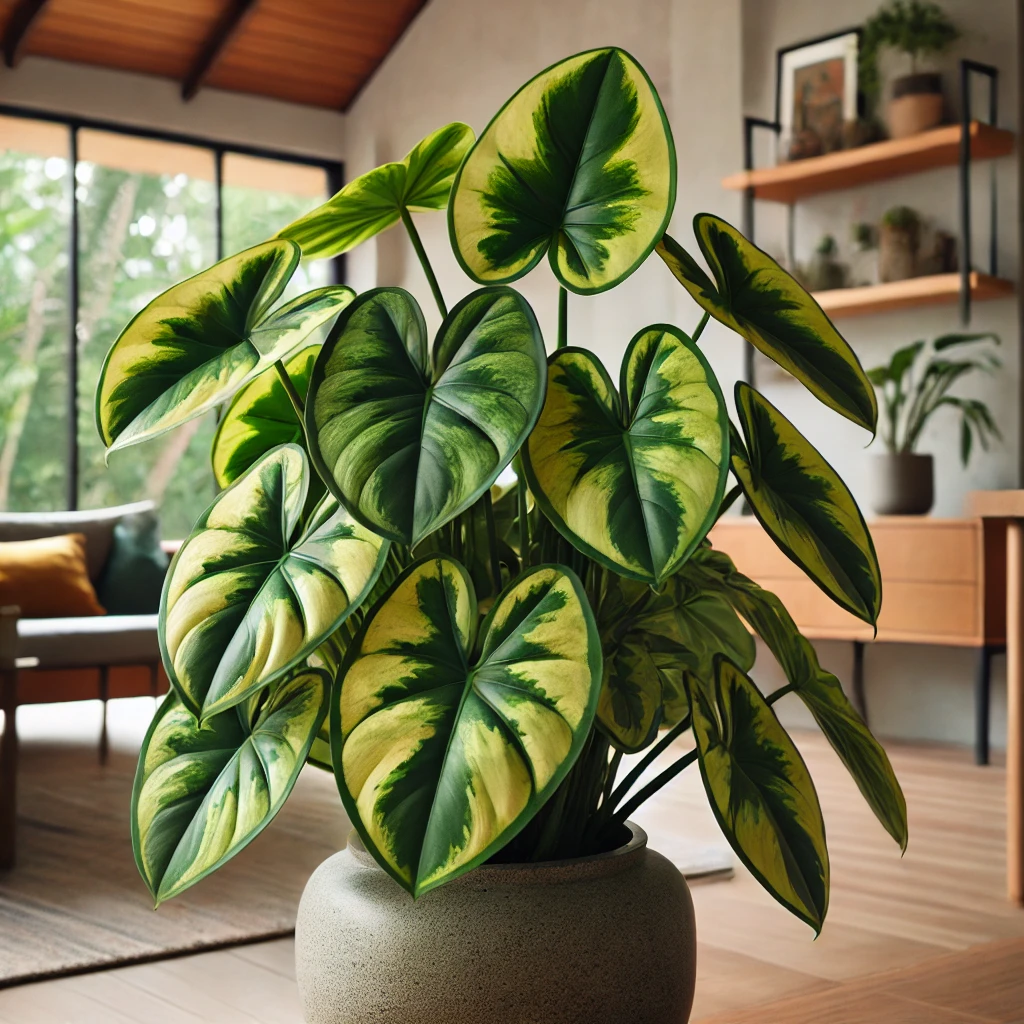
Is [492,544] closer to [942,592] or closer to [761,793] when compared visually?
[761,793]

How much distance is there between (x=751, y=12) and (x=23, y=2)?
3.54 metres

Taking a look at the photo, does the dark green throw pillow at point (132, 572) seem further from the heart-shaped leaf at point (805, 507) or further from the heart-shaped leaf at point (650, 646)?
the heart-shaped leaf at point (805, 507)

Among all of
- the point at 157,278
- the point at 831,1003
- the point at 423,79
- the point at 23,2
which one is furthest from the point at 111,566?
the point at 157,278

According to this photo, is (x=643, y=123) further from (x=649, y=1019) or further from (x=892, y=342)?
(x=892, y=342)

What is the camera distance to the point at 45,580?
5.06 m

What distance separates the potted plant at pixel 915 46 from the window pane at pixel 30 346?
9.75m

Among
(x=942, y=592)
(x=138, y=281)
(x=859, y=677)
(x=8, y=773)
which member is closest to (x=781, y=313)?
(x=8, y=773)

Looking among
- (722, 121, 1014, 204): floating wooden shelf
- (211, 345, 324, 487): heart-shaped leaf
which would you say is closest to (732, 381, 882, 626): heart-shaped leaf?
(211, 345, 324, 487): heart-shaped leaf

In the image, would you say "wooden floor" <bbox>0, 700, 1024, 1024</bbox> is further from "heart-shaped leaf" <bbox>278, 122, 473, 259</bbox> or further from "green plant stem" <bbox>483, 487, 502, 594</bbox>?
"heart-shaped leaf" <bbox>278, 122, 473, 259</bbox>

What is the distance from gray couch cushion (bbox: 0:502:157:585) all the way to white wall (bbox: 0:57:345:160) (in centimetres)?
246

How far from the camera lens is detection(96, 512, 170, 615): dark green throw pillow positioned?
17.8 ft

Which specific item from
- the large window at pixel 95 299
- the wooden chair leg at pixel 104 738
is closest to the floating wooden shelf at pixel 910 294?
the wooden chair leg at pixel 104 738

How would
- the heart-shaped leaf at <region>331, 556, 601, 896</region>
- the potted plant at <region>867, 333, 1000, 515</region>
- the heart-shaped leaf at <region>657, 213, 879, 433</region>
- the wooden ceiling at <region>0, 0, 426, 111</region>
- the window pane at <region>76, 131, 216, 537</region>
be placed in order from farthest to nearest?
the window pane at <region>76, 131, 216, 537</region> < the wooden ceiling at <region>0, 0, 426, 111</region> < the potted plant at <region>867, 333, 1000, 515</region> < the heart-shaped leaf at <region>657, 213, 879, 433</region> < the heart-shaped leaf at <region>331, 556, 601, 896</region>

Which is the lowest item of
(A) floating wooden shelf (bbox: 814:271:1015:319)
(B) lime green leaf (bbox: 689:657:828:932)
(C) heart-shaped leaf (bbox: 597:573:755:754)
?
(B) lime green leaf (bbox: 689:657:828:932)
